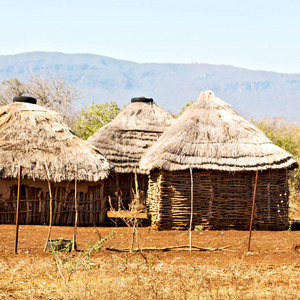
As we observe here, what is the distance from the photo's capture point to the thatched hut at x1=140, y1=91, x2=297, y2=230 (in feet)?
46.4

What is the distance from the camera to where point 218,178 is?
14367 mm

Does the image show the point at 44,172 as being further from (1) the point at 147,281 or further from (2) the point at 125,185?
(1) the point at 147,281

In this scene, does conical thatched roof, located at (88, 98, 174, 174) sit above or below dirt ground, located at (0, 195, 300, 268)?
above

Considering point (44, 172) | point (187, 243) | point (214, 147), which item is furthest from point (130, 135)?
point (187, 243)

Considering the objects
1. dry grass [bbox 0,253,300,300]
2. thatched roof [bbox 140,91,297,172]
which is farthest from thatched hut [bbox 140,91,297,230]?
dry grass [bbox 0,253,300,300]

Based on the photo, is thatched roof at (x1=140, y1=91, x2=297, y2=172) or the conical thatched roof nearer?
thatched roof at (x1=140, y1=91, x2=297, y2=172)

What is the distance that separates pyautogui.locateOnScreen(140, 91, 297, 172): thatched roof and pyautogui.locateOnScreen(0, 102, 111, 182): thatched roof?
5.77ft

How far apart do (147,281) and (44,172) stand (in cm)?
870

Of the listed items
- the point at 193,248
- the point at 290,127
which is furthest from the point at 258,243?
the point at 290,127

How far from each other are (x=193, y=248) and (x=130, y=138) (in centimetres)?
912

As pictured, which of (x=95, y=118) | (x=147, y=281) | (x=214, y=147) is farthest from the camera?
(x=95, y=118)

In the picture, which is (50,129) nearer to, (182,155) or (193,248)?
(182,155)

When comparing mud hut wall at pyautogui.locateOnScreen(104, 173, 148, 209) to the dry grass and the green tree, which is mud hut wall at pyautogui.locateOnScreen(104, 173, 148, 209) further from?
the green tree

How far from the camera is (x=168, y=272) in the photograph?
7699 millimetres
